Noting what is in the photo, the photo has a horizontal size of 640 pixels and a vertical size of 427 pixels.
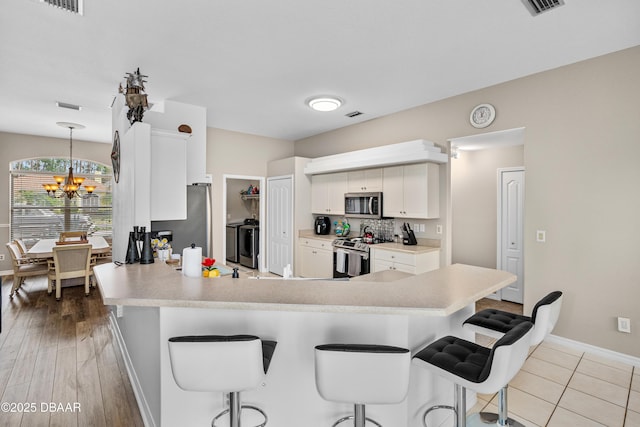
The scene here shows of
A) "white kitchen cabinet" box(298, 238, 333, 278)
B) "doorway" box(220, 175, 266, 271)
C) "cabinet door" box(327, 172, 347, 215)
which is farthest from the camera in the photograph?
"doorway" box(220, 175, 266, 271)

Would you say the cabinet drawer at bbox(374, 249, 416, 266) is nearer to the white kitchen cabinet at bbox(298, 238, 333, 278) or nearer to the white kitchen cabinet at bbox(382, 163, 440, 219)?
→ the white kitchen cabinet at bbox(382, 163, 440, 219)

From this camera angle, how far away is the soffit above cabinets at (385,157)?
4090 mm

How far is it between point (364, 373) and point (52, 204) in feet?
26.5

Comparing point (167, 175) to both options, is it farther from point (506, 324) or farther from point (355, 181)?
point (506, 324)

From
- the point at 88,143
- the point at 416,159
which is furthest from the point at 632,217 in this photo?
the point at 88,143

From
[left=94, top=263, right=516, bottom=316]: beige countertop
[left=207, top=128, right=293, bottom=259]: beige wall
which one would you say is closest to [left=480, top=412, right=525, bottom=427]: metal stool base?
[left=94, top=263, right=516, bottom=316]: beige countertop

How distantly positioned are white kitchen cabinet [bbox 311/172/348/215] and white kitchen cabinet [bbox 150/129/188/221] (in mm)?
2770

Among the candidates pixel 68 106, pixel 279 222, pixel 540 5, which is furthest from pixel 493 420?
pixel 68 106

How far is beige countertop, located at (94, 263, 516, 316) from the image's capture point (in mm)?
1479

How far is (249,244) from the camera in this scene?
670cm

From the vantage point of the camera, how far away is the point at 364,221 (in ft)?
17.9

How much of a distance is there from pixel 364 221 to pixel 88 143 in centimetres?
624

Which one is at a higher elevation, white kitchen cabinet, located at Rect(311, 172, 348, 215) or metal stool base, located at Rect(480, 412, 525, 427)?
→ white kitchen cabinet, located at Rect(311, 172, 348, 215)

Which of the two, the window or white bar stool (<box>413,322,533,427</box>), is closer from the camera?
white bar stool (<box>413,322,533,427</box>)
